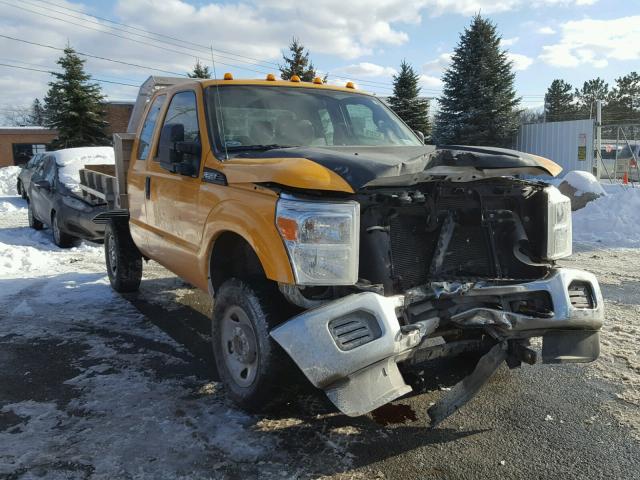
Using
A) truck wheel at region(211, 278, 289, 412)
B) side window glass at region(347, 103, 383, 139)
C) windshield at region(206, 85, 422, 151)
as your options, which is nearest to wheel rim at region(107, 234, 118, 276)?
windshield at region(206, 85, 422, 151)

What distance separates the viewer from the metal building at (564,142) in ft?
58.1

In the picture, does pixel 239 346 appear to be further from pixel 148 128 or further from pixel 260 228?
pixel 148 128

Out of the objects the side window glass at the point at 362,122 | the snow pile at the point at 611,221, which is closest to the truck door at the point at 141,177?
the side window glass at the point at 362,122

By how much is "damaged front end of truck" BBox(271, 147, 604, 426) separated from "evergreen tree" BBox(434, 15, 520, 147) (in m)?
19.9

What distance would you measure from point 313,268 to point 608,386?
98.6 inches

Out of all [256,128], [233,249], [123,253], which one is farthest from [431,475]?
[123,253]

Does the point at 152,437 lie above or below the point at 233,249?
below

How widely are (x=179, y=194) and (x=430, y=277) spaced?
7.11 feet

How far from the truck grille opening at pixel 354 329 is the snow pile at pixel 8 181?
2363 centimetres

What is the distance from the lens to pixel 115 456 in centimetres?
301

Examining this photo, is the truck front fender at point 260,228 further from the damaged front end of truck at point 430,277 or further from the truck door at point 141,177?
the truck door at point 141,177

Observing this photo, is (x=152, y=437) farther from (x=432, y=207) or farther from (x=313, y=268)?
(x=432, y=207)

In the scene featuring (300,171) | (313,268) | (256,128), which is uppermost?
(256,128)

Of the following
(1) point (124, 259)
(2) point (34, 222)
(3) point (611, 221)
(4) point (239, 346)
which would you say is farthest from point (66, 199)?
(3) point (611, 221)
